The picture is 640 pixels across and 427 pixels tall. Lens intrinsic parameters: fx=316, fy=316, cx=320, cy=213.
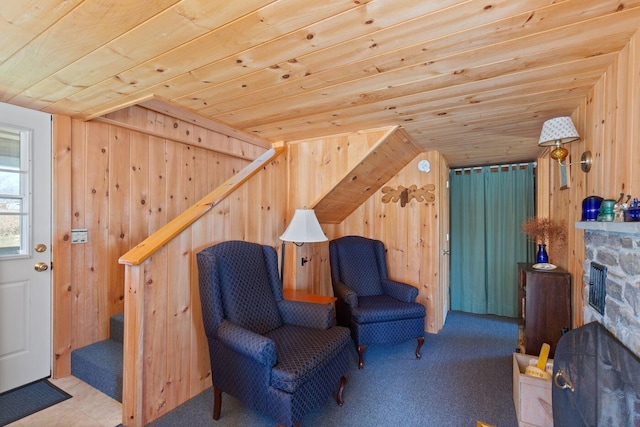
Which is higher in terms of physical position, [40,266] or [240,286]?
[40,266]

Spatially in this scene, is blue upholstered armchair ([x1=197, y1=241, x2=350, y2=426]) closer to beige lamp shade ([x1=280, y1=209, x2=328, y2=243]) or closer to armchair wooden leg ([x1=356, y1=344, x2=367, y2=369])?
beige lamp shade ([x1=280, y1=209, x2=328, y2=243])

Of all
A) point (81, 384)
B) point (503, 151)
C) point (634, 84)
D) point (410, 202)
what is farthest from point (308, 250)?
point (634, 84)

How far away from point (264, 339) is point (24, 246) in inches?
73.3

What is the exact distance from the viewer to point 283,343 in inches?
79.7

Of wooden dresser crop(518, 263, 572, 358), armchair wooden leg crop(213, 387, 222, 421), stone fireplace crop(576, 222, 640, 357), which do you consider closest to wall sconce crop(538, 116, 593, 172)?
stone fireplace crop(576, 222, 640, 357)

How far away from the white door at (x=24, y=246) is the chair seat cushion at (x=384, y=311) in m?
2.39

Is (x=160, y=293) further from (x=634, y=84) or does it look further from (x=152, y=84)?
(x=634, y=84)

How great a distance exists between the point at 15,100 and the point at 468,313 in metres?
5.05

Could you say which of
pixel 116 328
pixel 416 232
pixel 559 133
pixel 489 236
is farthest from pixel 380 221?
pixel 116 328

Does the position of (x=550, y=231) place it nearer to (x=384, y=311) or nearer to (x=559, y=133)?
(x=559, y=133)

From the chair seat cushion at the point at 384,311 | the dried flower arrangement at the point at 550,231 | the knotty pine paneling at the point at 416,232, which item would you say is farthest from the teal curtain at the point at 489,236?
the chair seat cushion at the point at 384,311

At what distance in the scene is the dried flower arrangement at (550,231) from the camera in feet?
8.30

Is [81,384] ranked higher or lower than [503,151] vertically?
lower

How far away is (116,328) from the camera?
2467 millimetres
